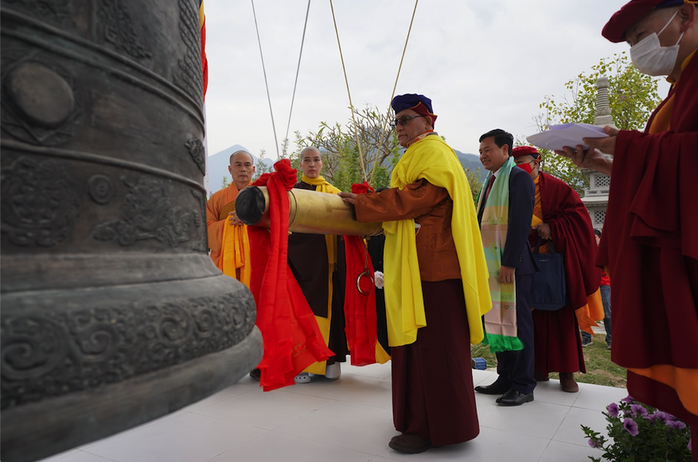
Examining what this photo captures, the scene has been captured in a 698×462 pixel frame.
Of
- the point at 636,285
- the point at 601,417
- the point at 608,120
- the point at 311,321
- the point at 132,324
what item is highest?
the point at 608,120

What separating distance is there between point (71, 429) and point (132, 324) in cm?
14

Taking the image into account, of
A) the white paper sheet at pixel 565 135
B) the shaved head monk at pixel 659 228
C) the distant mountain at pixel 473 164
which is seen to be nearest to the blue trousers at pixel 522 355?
the shaved head monk at pixel 659 228

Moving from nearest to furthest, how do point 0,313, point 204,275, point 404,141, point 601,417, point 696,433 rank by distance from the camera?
point 0,313 < point 204,275 < point 696,433 < point 404,141 < point 601,417

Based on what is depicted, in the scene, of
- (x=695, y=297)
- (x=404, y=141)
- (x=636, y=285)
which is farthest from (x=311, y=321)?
(x=695, y=297)

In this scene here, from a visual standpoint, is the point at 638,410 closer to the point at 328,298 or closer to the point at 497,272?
the point at 497,272

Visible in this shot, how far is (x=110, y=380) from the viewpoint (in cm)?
59

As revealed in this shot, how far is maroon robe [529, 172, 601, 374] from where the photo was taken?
3.69 metres

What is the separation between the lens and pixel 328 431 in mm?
2867

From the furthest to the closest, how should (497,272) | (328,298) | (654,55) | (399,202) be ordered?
1. (328,298)
2. (497,272)
3. (399,202)
4. (654,55)

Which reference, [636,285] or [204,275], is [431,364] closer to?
[636,285]

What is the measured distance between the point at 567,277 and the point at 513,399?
3.52 ft

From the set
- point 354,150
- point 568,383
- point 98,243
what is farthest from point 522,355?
point 354,150

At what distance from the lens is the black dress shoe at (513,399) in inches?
131

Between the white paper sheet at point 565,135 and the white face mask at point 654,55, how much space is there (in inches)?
11.3
